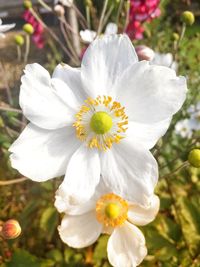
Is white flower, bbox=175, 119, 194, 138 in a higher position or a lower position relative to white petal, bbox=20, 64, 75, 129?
lower

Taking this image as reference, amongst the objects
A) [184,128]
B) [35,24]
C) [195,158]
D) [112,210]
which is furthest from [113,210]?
[35,24]

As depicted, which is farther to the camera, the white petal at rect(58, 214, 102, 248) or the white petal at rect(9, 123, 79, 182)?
the white petal at rect(58, 214, 102, 248)

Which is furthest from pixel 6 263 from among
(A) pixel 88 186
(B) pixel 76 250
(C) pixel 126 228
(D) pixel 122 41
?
(D) pixel 122 41

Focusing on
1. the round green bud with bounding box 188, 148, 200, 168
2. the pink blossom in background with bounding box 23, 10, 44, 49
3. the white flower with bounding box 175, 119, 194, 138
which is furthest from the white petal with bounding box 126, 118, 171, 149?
the pink blossom in background with bounding box 23, 10, 44, 49

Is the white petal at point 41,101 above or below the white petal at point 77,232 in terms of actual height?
above

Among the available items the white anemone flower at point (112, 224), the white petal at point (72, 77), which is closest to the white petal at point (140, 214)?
the white anemone flower at point (112, 224)

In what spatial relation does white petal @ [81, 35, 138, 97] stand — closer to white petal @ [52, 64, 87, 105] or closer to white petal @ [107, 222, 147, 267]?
white petal @ [52, 64, 87, 105]

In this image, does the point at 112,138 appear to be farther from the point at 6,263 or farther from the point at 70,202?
the point at 6,263

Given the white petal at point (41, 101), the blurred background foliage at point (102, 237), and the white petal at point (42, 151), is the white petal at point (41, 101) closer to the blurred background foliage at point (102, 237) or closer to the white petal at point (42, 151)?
the white petal at point (42, 151)
